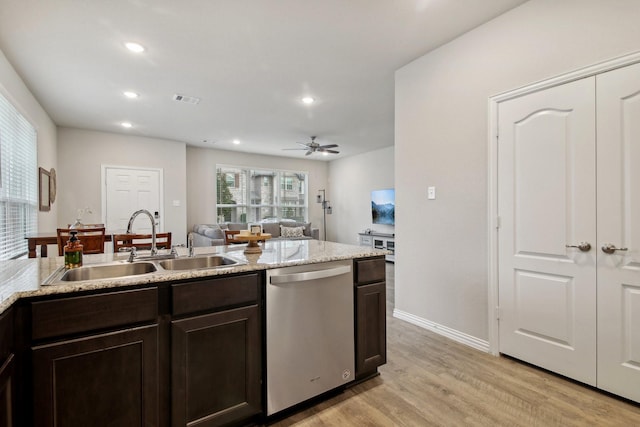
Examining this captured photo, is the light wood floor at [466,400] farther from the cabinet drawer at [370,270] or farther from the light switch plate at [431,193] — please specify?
the light switch plate at [431,193]

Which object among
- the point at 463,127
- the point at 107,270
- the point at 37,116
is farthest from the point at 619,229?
the point at 37,116

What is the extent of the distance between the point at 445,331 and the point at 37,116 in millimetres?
5705

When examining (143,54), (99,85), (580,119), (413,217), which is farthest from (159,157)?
(580,119)

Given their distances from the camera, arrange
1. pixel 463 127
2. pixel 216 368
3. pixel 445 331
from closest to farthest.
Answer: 1. pixel 216 368
2. pixel 463 127
3. pixel 445 331

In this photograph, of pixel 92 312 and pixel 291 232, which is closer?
pixel 92 312

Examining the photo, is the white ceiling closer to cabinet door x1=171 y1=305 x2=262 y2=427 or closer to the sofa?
cabinet door x1=171 y1=305 x2=262 y2=427

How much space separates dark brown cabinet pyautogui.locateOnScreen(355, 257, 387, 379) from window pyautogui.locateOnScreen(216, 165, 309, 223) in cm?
616

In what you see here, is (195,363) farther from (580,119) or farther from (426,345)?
(580,119)

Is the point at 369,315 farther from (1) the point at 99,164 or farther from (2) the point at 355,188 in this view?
(2) the point at 355,188

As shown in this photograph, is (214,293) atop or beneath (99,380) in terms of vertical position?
atop

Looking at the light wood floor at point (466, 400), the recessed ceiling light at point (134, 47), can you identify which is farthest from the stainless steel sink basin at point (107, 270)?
the recessed ceiling light at point (134, 47)

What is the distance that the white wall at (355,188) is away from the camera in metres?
7.42

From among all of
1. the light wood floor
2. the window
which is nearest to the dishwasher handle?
the light wood floor

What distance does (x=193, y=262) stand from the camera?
1.94 m
